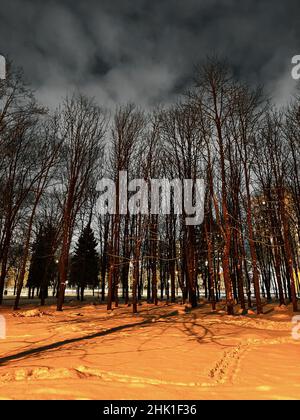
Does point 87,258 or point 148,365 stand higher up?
point 87,258

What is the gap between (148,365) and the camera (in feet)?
15.2

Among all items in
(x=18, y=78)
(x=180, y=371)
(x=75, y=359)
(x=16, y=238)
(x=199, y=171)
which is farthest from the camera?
(x=16, y=238)

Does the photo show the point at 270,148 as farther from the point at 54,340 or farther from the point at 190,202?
the point at 54,340

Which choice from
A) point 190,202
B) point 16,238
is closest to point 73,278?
point 16,238

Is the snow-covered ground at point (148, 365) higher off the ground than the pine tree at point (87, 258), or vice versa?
the pine tree at point (87, 258)

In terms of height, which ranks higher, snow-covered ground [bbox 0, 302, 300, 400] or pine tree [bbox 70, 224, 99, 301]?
pine tree [bbox 70, 224, 99, 301]

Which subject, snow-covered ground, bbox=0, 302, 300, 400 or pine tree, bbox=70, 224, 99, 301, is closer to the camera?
snow-covered ground, bbox=0, 302, 300, 400

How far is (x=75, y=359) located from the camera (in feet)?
16.1

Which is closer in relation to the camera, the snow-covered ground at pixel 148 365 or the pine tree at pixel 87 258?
the snow-covered ground at pixel 148 365

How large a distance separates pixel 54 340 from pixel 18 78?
832 cm

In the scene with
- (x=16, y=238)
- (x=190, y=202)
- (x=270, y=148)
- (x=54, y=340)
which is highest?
(x=270, y=148)

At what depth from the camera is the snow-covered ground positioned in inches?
135

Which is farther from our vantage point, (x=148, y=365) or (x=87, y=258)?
(x=87, y=258)

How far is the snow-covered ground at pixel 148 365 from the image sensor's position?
3.44 meters
